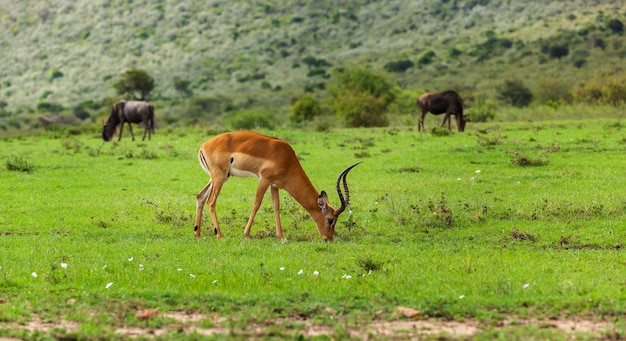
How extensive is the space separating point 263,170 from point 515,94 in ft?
148

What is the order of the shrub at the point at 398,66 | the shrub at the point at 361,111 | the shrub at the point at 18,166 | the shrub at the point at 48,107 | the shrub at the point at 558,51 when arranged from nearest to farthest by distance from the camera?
the shrub at the point at 18,166 → the shrub at the point at 361,111 → the shrub at the point at 558,51 → the shrub at the point at 48,107 → the shrub at the point at 398,66

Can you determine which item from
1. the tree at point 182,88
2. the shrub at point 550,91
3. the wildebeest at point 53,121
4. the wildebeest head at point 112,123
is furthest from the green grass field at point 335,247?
the tree at point 182,88

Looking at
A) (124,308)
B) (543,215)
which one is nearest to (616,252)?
(543,215)

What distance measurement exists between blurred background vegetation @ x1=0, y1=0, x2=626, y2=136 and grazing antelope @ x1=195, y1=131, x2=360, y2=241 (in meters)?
36.3

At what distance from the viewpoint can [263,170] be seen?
41.8ft

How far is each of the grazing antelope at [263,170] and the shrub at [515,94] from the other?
1725 inches

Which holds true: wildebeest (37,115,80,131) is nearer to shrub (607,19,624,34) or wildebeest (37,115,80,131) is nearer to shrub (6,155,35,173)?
shrub (6,155,35,173)

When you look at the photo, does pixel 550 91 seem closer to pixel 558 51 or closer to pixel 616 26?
pixel 558 51

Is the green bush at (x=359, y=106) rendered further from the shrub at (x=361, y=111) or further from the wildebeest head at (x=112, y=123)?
the wildebeest head at (x=112, y=123)

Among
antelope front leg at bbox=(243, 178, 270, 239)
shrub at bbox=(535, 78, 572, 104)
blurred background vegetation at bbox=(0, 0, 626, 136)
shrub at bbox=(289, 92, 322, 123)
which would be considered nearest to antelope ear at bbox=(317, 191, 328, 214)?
antelope front leg at bbox=(243, 178, 270, 239)

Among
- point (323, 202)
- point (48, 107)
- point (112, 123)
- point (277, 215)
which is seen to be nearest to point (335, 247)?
point (323, 202)

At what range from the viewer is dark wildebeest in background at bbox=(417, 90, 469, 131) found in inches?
1286

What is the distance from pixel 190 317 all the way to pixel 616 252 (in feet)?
20.8

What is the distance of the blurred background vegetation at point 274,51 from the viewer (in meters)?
65.0
